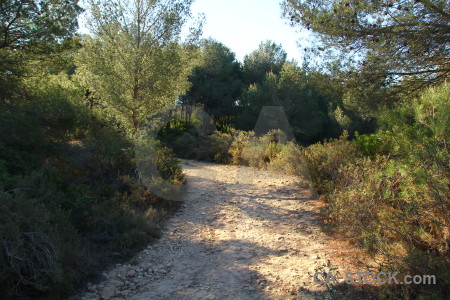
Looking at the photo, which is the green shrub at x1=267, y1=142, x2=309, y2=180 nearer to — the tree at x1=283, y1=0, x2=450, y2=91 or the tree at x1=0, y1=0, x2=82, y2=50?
the tree at x1=283, y1=0, x2=450, y2=91

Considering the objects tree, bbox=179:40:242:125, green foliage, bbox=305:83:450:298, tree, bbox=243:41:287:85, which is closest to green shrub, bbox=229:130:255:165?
green foliage, bbox=305:83:450:298

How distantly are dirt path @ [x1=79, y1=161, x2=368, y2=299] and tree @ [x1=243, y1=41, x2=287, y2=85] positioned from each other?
798 inches

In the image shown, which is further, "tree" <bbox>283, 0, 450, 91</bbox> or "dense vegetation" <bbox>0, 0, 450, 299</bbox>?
"tree" <bbox>283, 0, 450, 91</bbox>

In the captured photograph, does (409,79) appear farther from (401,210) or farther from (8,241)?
(8,241)

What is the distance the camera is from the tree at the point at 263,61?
88.4 feet

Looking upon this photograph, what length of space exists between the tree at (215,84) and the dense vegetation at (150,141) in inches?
455

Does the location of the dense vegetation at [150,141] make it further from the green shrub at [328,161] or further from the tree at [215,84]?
the tree at [215,84]

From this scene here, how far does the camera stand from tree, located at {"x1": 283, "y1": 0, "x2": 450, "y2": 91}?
211 inches

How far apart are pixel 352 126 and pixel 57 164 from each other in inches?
880

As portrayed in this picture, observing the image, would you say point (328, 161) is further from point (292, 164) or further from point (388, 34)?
point (388, 34)

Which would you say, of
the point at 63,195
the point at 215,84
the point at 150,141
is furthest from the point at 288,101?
the point at 63,195

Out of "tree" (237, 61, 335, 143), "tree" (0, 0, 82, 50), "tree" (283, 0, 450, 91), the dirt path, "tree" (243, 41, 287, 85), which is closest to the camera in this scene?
the dirt path

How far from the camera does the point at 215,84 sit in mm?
24078

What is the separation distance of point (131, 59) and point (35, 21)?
279 cm
